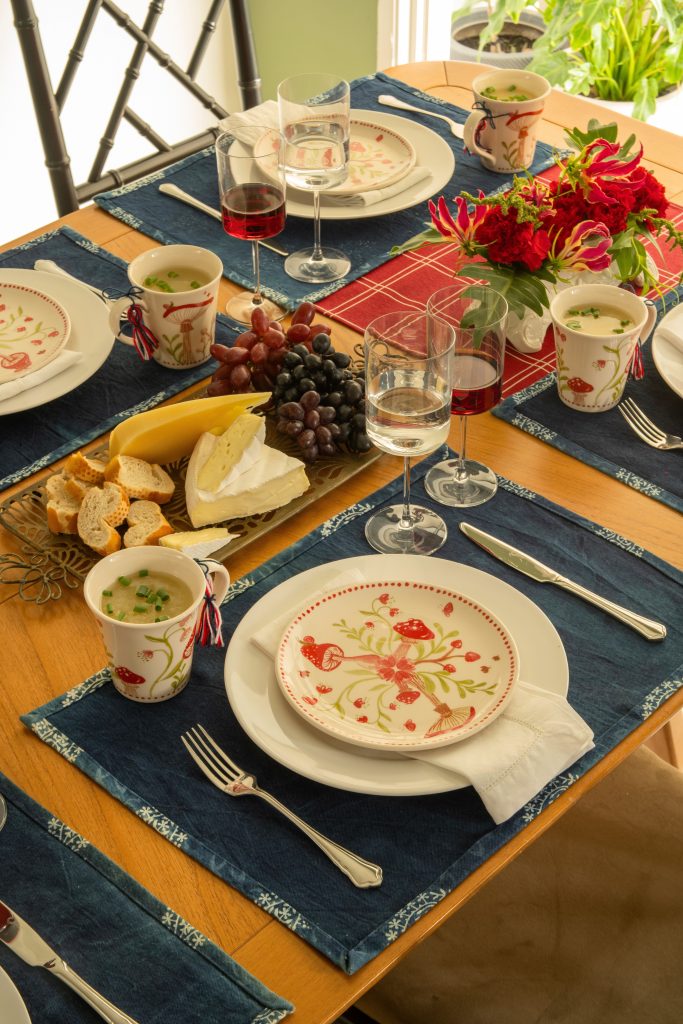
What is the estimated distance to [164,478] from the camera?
1.31 meters

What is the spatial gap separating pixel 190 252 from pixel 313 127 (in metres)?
0.28

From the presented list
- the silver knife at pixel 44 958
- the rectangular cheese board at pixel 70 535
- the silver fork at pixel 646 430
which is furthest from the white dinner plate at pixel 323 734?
the silver fork at pixel 646 430

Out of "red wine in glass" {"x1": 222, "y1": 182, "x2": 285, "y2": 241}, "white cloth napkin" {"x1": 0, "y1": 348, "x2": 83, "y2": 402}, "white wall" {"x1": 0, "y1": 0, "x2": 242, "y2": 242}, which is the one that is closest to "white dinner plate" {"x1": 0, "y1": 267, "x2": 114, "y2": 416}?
"white cloth napkin" {"x1": 0, "y1": 348, "x2": 83, "y2": 402}

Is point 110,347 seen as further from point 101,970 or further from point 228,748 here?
point 101,970

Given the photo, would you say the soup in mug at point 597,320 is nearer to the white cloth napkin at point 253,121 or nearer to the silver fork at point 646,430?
the silver fork at point 646,430

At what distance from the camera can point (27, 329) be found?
5.06 feet

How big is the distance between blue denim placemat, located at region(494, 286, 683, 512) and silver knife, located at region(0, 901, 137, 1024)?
2.64 feet

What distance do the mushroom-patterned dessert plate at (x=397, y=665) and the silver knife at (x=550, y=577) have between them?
0.12 meters

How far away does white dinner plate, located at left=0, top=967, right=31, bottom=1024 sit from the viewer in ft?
2.70

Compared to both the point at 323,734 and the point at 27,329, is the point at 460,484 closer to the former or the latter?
the point at 323,734

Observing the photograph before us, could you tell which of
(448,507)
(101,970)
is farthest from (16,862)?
(448,507)

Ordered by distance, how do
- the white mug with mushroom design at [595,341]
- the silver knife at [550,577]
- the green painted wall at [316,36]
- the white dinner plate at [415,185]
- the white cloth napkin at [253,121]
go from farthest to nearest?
the green painted wall at [316,36] < the white cloth napkin at [253,121] < the white dinner plate at [415,185] < the white mug with mushroom design at [595,341] < the silver knife at [550,577]

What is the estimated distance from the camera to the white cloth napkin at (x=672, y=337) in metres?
1.49

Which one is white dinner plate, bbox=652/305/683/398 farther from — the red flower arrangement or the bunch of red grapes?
the bunch of red grapes
